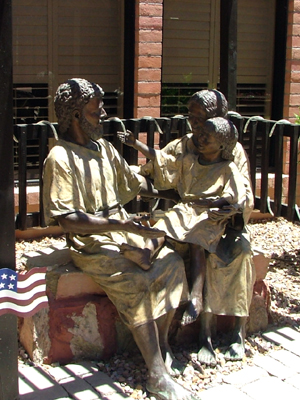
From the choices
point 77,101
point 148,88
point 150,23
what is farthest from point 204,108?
point 150,23

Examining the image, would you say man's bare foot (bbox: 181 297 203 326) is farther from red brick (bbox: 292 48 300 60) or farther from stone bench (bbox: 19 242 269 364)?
red brick (bbox: 292 48 300 60)

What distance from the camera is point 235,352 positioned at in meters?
4.37

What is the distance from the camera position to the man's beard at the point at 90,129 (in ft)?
13.7

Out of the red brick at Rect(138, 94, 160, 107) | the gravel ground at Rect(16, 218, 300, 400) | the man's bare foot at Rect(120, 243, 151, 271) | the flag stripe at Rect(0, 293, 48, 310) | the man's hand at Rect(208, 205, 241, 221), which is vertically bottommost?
the gravel ground at Rect(16, 218, 300, 400)

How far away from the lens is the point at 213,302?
173 inches

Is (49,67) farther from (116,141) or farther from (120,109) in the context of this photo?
(116,141)

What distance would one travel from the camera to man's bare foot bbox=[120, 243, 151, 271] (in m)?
4.00

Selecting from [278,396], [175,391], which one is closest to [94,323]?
[175,391]

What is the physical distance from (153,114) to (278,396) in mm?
3768

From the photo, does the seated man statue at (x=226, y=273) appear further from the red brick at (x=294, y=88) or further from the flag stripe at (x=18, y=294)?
the red brick at (x=294, y=88)

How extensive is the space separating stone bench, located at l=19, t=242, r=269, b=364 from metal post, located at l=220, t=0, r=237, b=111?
2.03 m

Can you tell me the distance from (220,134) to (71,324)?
1.44 meters

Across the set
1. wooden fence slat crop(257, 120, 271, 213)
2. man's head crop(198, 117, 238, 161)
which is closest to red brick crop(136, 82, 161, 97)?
wooden fence slat crop(257, 120, 271, 213)

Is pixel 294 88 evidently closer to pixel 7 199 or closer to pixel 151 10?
pixel 151 10
